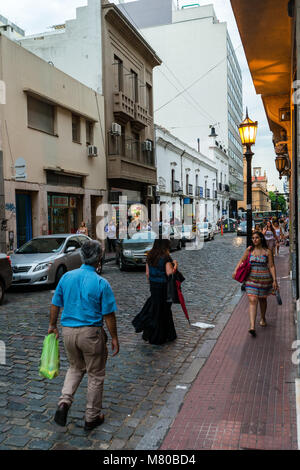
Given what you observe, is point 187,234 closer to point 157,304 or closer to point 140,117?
point 140,117

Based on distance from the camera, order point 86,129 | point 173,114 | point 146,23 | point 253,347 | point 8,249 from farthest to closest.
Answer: point 146,23
point 173,114
point 86,129
point 8,249
point 253,347

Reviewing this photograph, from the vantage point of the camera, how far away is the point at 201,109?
192 feet

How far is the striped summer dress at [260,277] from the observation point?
22.9 feet

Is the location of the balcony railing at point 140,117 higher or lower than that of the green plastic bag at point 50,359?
higher

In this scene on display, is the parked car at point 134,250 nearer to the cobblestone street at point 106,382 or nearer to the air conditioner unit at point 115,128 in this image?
the cobblestone street at point 106,382

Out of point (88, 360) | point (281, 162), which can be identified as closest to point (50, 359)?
point (88, 360)

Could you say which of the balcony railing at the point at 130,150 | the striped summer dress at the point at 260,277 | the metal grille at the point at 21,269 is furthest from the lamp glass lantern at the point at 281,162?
the balcony railing at the point at 130,150

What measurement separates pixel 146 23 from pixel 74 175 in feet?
161

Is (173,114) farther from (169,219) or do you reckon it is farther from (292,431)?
(292,431)

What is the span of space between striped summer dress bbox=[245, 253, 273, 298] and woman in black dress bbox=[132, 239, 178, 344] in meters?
1.29

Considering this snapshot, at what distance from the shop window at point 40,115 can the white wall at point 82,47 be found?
563 centimetres

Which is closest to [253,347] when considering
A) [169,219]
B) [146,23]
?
[169,219]

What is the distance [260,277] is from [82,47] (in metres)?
21.1

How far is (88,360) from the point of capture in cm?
394
